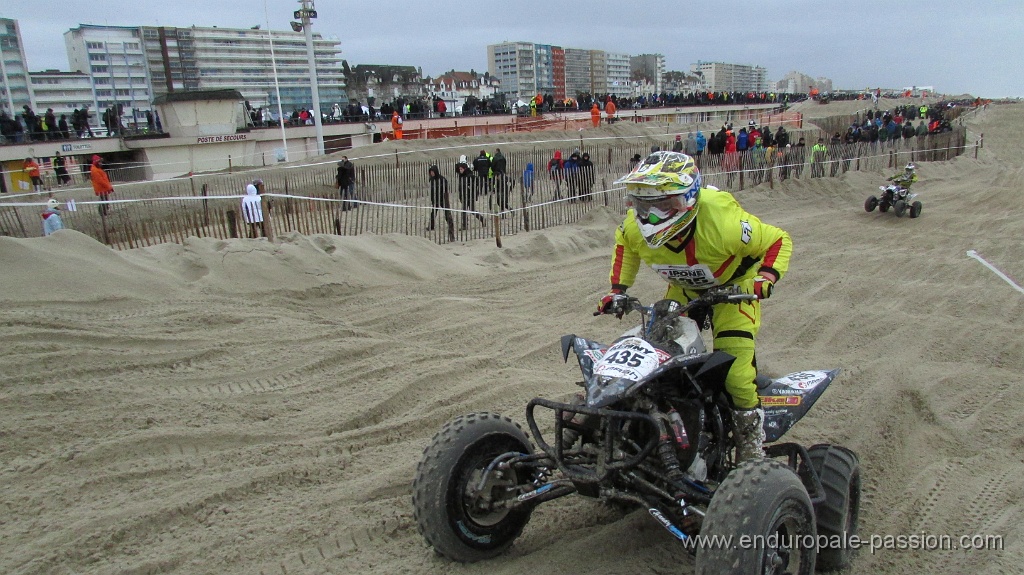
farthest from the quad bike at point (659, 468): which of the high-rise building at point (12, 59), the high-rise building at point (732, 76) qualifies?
the high-rise building at point (732, 76)

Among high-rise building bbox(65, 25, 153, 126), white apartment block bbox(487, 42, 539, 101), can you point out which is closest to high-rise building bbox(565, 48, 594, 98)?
white apartment block bbox(487, 42, 539, 101)

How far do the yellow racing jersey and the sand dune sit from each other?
1.48 metres

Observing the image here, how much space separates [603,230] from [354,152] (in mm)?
13162

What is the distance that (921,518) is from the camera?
156 inches

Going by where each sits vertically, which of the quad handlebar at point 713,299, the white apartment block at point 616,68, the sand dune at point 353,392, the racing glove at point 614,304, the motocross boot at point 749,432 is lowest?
the sand dune at point 353,392

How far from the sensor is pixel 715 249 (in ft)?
11.8

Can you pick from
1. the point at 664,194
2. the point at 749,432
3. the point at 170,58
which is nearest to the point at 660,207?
the point at 664,194

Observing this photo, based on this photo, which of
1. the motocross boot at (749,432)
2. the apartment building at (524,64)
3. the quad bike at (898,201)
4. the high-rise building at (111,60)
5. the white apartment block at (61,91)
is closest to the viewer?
the motocross boot at (749,432)

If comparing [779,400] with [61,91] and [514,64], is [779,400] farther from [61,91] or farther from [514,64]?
[514,64]

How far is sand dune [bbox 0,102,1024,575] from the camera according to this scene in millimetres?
3633

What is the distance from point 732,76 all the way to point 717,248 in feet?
523

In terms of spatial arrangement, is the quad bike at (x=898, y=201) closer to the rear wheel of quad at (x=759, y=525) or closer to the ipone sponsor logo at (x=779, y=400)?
the ipone sponsor logo at (x=779, y=400)

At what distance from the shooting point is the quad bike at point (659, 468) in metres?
2.77

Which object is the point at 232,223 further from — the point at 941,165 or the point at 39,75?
the point at 39,75
